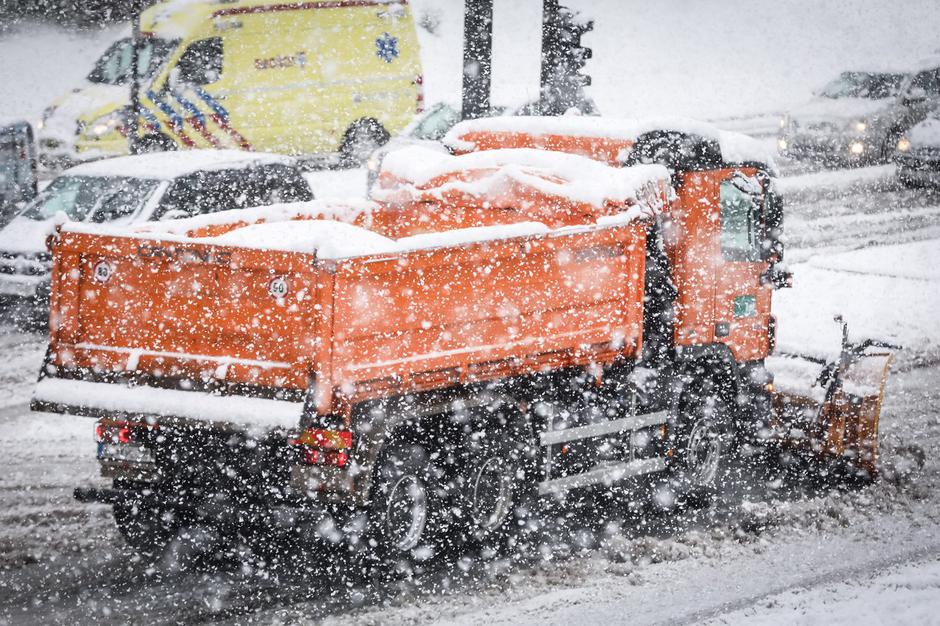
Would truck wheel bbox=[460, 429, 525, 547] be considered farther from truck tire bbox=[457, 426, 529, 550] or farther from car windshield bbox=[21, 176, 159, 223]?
car windshield bbox=[21, 176, 159, 223]

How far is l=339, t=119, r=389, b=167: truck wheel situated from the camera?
19984 millimetres

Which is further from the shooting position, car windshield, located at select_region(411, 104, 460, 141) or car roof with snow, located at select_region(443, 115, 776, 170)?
car windshield, located at select_region(411, 104, 460, 141)

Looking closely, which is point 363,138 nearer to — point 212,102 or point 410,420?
point 212,102

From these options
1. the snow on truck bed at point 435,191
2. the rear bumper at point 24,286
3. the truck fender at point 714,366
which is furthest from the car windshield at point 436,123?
the truck fender at point 714,366

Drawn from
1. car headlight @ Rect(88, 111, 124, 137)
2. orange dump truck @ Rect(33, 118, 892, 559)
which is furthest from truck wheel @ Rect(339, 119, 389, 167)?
orange dump truck @ Rect(33, 118, 892, 559)

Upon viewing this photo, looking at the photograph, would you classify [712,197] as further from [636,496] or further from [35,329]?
[35,329]

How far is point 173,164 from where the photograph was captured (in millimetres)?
12320

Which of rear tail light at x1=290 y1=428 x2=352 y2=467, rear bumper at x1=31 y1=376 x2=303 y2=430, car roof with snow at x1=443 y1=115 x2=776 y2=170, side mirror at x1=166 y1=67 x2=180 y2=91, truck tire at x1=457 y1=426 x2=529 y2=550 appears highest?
car roof with snow at x1=443 y1=115 x2=776 y2=170

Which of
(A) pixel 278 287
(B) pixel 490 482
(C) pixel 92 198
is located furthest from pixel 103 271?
(C) pixel 92 198

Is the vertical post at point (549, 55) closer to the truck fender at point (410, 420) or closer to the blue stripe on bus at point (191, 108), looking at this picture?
the blue stripe on bus at point (191, 108)

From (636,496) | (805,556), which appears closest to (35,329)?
(636,496)

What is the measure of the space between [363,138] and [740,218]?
40.6ft

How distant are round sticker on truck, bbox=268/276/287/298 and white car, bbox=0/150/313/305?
5.78 m

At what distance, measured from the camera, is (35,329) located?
1213 cm
